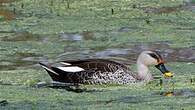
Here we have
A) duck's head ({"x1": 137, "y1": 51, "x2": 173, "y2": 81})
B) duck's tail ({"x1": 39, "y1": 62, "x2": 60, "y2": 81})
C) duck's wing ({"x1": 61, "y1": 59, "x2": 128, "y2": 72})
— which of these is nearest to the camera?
duck's tail ({"x1": 39, "y1": 62, "x2": 60, "y2": 81})

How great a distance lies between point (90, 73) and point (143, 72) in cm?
76

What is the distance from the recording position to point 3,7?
645 inches

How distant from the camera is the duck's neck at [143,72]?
10534 mm

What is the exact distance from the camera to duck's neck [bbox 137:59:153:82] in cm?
1053

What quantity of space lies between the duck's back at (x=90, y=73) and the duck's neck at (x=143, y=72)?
0.19 meters

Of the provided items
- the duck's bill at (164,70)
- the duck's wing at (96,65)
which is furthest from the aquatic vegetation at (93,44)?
the duck's wing at (96,65)

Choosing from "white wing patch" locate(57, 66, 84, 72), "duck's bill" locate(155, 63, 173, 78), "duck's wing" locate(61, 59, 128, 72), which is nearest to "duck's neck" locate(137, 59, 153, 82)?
"duck's bill" locate(155, 63, 173, 78)

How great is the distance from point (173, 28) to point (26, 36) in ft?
8.60

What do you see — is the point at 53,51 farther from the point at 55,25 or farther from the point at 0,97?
the point at 0,97

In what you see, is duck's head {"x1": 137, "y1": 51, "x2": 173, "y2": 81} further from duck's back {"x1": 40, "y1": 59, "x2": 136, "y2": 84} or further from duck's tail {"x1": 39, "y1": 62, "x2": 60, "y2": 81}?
duck's tail {"x1": 39, "y1": 62, "x2": 60, "y2": 81}

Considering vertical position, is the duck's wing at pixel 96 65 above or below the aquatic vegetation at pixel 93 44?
above

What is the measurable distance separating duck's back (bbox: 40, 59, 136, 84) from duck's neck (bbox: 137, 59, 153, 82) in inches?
7.3

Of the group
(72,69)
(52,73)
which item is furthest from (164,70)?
(52,73)

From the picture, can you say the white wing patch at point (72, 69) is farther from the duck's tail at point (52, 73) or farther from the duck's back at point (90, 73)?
the duck's tail at point (52, 73)
